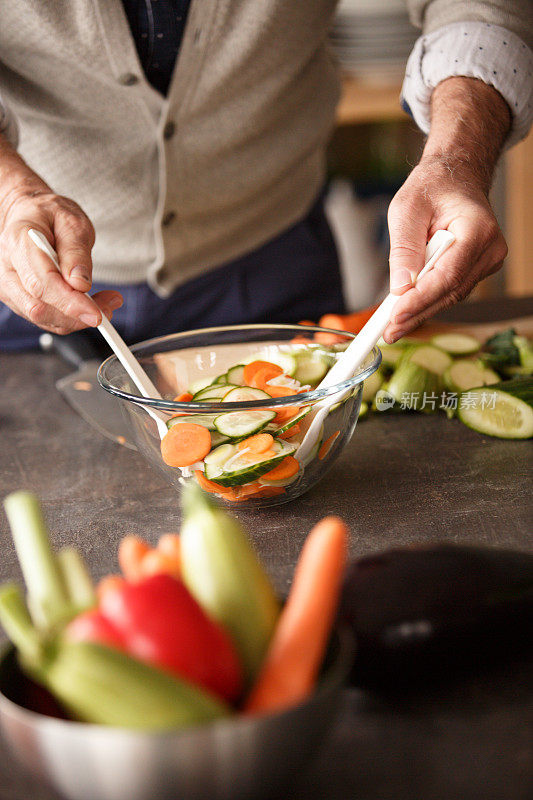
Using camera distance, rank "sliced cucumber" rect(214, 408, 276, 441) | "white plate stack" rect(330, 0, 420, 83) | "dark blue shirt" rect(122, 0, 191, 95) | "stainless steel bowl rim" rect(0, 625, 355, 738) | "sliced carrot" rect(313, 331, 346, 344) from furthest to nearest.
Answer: "white plate stack" rect(330, 0, 420, 83) → "dark blue shirt" rect(122, 0, 191, 95) → "sliced carrot" rect(313, 331, 346, 344) → "sliced cucumber" rect(214, 408, 276, 441) → "stainless steel bowl rim" rect(0, 625, 355, 738)

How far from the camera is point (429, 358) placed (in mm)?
1240

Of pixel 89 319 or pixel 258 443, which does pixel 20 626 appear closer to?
pixel 258 443

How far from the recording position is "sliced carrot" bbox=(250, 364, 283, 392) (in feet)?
3.05

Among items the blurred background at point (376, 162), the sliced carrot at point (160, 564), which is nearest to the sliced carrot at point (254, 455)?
the sliced carrot at point (160, 564)

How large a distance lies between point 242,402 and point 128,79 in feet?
2.55

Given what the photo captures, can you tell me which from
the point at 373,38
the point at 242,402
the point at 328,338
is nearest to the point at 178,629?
the point at 242,402

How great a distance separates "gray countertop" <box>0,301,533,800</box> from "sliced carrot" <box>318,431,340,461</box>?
0.20ft

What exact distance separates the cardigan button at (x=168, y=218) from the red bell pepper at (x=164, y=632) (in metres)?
1.14

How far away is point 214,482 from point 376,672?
34 centimetres

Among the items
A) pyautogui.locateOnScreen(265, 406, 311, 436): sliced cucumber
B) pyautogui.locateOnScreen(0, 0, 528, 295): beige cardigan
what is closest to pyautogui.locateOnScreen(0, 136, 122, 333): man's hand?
pyautogui.locateOnScreen(265, 406, 311, 436): sliced cucumber

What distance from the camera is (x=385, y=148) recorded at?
3314mm

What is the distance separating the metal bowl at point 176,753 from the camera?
1.30 ft

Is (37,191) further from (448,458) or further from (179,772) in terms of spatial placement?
(179,772)

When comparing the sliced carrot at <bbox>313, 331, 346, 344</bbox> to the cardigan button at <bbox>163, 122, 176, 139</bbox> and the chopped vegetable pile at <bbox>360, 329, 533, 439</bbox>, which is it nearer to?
the chopped vegetable pile at <bbox>360, 329, 533, 439</bbox>
